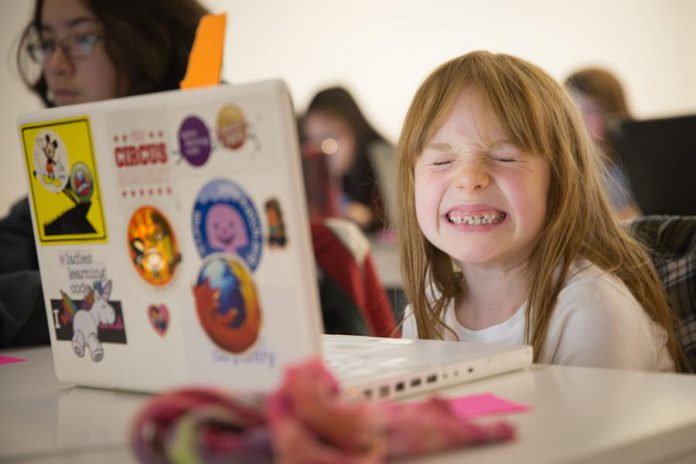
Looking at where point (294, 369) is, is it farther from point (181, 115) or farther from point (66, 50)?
point (66, 50)

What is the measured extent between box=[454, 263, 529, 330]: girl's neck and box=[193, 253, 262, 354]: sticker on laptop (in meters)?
0.70

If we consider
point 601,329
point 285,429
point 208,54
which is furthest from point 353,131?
point 285,429

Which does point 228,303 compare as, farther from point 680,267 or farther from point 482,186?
point 680,267

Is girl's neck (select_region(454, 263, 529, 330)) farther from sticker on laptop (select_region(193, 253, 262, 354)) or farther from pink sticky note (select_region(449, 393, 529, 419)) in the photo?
sticker on laptop (select_region(193, 253, 262, 354))

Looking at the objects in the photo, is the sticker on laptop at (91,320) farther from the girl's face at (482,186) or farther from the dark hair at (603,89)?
the dark hair at (603,89)

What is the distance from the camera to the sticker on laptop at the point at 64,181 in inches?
40.4

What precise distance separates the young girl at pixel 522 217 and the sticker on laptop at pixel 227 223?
61 centimetres

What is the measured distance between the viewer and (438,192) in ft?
4.94

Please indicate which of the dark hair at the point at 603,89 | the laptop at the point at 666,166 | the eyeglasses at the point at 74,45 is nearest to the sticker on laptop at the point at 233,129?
the laptop at the point at 666,166

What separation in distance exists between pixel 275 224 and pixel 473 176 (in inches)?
25.2

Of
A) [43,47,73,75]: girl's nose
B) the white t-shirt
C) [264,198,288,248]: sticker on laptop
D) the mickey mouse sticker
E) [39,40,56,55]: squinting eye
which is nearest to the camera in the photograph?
[264,198,288,248]: sticker on laptop

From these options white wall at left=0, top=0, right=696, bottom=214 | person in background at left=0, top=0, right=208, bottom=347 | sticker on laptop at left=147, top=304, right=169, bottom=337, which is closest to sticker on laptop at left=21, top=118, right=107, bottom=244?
sticker on laptop at left=147, top=304, right=169, bottom=337

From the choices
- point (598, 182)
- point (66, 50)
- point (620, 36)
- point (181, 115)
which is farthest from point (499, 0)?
point (181, 115)

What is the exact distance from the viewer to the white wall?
15.4 ft
